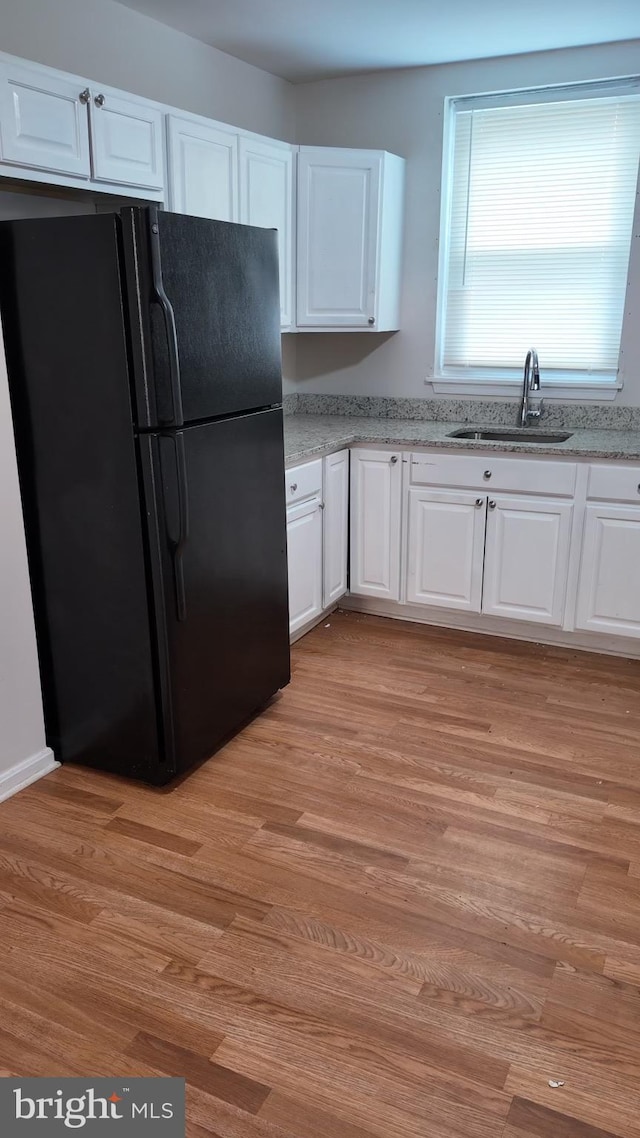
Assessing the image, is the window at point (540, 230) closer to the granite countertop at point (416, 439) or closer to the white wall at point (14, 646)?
the granite countertop at point (416, 439)

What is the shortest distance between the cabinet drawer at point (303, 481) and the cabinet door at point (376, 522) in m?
0.33

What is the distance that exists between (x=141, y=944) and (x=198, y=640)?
2.95 feet

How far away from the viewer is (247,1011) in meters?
1.76

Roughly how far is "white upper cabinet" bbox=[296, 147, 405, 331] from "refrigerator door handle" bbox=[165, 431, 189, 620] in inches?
69.7

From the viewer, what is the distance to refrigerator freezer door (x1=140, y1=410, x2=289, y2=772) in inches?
94.0

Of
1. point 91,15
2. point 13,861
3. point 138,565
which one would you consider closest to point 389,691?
point 138,565

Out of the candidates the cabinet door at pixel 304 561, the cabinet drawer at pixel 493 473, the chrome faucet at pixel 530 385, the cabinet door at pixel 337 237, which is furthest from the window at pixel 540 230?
the cabinet door at pixel 304 561

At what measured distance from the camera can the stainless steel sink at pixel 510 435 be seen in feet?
12.6

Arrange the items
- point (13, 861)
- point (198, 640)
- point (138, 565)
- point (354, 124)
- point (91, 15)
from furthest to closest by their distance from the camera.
A: 1. point (354, 124)
2. point (91, 15)
3. point (198, 640)
4. point (138, 565)
5. point (13, 861)

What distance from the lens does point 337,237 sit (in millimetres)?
3785

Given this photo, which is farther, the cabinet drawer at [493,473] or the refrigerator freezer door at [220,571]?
the cabinet drawer at [493,473]

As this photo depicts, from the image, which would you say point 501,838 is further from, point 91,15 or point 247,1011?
point 91,15

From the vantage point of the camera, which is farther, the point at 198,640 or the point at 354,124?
the point at 354,124

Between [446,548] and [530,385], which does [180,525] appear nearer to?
[446,548]
